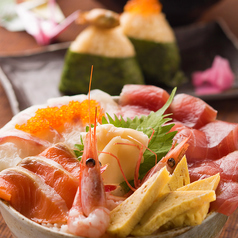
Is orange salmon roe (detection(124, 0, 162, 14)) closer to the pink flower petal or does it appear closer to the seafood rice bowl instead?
the pink flower petal

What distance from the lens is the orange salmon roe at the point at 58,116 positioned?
1.36m

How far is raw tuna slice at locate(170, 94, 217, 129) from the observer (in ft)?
5.03

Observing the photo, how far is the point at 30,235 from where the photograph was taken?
1063 millimetres

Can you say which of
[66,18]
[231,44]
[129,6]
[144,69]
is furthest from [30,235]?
[66,18]

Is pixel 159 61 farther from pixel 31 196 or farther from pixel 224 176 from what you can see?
pixel 31 196

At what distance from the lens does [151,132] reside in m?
1.36

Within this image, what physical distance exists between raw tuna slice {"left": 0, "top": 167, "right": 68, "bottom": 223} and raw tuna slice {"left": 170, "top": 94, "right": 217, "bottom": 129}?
664 mm

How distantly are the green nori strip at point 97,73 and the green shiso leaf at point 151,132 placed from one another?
128 centimetres

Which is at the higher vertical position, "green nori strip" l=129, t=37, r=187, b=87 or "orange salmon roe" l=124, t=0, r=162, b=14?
"orange salmon roe" l=124, t=0, r=162, b=14

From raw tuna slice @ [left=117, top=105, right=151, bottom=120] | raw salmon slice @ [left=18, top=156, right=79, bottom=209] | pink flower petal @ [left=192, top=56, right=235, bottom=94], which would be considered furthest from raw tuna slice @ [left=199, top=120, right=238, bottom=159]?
pink flower petal @ [left=192, top=56, right=235, bottom=94]

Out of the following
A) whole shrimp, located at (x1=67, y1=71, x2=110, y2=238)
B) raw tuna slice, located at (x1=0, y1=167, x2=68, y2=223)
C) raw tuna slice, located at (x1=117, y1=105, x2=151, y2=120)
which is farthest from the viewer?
raw tuna slice, located at (x1=117, y1=105, x2=151, y2=120)

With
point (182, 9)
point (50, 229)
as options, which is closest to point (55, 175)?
point (50, 229)

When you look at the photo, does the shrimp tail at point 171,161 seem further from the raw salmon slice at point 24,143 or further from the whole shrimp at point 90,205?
the raw salmon slice at point 24,143

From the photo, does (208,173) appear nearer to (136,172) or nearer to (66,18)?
(136,172)
